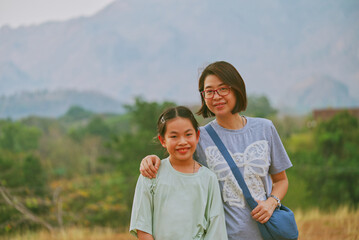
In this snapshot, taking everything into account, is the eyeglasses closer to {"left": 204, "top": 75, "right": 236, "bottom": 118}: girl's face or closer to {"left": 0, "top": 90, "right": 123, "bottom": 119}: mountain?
{"left": 204, "top": 75, "right": 236, "bottom": 118}: girl's face

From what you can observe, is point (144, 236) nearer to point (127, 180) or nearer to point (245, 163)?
point (245, 163)

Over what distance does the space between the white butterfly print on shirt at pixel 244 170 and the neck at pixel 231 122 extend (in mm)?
137

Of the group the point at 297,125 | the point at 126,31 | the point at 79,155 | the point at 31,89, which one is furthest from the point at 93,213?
the point at 126,31

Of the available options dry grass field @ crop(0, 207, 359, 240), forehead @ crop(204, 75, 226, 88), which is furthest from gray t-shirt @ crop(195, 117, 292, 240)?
dry grass field @ crop(0, 207, 359, 240)

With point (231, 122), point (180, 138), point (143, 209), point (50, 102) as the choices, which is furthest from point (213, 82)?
point (50, 102)

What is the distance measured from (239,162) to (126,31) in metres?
53.8

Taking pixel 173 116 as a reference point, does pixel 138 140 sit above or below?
below

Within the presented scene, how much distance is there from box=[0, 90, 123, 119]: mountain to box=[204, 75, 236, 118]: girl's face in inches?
1421

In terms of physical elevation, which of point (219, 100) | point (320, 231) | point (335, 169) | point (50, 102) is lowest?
point (335, 169)

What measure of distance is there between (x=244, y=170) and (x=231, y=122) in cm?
27

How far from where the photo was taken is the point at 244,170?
197 centimetres

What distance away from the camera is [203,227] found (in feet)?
6.01

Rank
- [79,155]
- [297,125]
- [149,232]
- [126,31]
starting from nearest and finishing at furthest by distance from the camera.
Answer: [149,232] → [79,155] → [297,125] → [126,31]

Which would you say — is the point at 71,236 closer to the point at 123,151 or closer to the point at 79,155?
the point at 123,151
